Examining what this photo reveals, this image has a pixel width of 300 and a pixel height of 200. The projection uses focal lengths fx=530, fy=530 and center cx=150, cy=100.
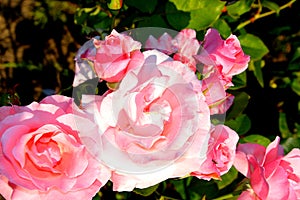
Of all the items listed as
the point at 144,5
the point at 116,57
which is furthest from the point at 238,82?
the point at 116,57

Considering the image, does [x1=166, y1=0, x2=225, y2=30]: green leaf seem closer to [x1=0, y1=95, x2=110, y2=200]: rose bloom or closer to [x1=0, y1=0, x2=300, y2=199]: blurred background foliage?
[x1=0, y1=0, x2=300, y2=199]: blurred background foliage

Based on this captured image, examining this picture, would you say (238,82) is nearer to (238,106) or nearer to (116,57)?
(238,106)

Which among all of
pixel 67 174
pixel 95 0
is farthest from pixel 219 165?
pixel 95 0

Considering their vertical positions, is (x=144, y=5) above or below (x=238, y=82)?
above

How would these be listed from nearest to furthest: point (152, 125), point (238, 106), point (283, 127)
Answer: point (152, 125) < point (238, 106) < point (283, 127)

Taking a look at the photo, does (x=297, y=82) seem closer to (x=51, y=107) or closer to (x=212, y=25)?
(x=212, y=25)

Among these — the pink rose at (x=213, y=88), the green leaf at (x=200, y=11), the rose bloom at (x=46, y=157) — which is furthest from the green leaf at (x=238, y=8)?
the rose bloom at (x=46, y=157)

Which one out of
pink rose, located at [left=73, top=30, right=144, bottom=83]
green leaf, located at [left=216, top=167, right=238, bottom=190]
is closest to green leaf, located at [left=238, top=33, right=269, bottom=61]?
green leaf, located at [left=216, top=167, right=238, bottom=190]
